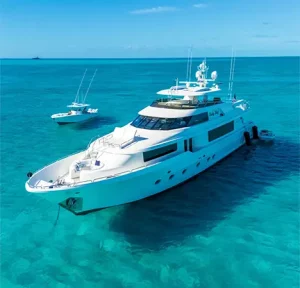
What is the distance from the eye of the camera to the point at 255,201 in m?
16.5

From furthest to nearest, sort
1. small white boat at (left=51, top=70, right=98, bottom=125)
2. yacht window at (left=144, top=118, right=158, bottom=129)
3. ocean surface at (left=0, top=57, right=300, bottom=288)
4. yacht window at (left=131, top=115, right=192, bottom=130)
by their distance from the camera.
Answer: small white boat at (left=51, top=70, right=98, bottom=125)
yacht window at (left=144, top=118, right=158, bottom=129)
yacht window at (left=131, top=115, right=192, bottom=130)
ocean surface at (left=0, top=57, right=300, bottom=288)

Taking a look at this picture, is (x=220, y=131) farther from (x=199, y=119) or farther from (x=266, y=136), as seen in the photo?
(x=266, y=136)

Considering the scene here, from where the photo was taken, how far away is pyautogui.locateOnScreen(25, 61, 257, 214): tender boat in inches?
550

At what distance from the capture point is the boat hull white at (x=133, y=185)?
13.5 metres

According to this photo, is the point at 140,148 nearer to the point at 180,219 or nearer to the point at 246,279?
the point at 180,219

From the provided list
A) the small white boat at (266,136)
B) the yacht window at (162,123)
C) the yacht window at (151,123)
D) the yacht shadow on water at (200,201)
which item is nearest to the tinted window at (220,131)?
the yacht shadow on water at (200,201)

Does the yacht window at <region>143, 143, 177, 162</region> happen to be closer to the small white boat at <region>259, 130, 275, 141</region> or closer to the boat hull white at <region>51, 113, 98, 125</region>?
the small white boat at <region>259, 130, 275, 141</region>

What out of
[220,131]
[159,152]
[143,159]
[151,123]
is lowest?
[143,159]

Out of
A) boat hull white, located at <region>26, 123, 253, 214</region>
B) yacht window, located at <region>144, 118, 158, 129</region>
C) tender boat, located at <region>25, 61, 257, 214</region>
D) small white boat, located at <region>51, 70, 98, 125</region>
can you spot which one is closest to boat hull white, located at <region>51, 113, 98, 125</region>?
small white boat, located at <region>51, 70, 98, 125</region>

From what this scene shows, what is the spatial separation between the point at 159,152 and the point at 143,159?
118 centimetres

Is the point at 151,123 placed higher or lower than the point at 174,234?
higher

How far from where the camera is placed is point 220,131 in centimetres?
2152

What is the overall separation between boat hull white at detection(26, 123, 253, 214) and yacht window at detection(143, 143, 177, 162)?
0.51 meters

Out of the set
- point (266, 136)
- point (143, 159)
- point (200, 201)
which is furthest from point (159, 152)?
point (266, 136)
